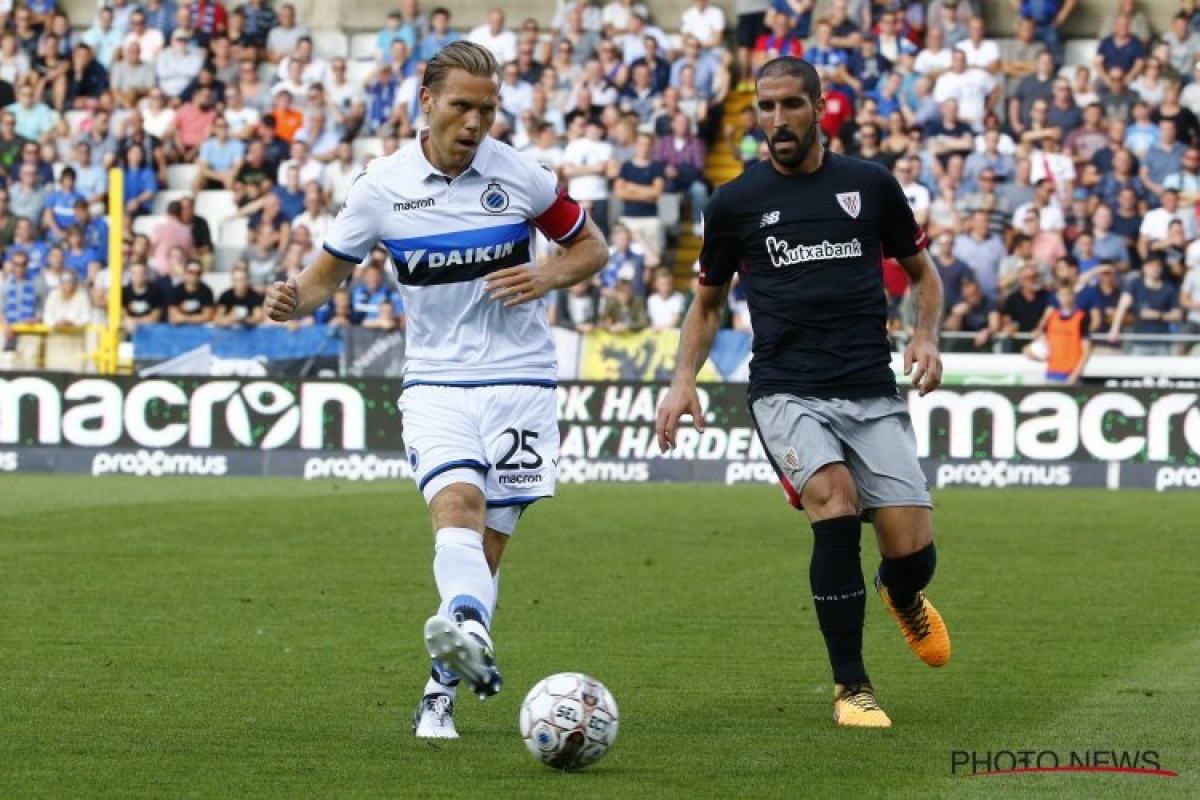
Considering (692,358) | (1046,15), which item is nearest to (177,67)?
(1046,15)

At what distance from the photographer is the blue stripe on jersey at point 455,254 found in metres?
7.72

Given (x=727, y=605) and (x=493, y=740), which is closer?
(x=493, y=740)

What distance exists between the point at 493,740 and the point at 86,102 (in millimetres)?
23824

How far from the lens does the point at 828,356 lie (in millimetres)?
8219

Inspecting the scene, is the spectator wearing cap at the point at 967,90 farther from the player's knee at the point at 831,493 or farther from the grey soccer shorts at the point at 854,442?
the player's knee at the point at 831,493

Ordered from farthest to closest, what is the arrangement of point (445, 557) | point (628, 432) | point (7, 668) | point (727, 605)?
point (628, 432), point (727, 605), point (7, 668), point (445, 557)

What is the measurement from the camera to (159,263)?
87.7 feet

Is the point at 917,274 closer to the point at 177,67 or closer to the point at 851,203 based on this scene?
the point at 851,203

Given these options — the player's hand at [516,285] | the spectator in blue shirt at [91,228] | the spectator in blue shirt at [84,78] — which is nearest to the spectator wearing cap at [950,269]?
the spectator in blue shirt at [91,228]

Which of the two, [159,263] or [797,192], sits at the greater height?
[797,192]

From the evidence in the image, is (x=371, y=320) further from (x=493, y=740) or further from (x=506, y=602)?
(x=493, y=740)

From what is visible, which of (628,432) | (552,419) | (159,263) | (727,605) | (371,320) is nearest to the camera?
(552,419)

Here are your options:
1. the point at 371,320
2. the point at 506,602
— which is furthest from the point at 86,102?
the point at 506,602

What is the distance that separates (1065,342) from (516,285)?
1593 cm
